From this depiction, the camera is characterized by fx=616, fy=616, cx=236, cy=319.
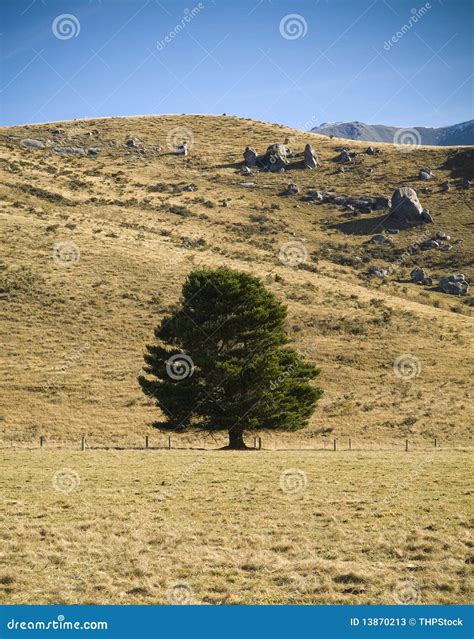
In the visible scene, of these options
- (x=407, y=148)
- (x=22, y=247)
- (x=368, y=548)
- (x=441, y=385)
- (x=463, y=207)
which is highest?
(x=407, y=148)

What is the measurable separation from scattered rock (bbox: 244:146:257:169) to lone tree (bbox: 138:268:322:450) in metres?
111

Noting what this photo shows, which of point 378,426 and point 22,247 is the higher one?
point 22,247

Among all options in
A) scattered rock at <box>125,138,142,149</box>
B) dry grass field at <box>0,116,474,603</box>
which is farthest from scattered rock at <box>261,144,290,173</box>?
scattered rock at <box>125,138,142,149</box>

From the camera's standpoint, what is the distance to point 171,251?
80312 millimetres

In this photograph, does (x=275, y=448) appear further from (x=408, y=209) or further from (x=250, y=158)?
(x=250, y=158)

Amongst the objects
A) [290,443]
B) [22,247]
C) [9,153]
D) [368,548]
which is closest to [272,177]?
[9,153]

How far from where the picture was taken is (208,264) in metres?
75.2

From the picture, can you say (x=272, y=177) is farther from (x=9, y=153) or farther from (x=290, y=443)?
(x=290, y=443)

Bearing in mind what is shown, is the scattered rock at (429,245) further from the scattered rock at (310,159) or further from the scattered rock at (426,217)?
the scattered rock at (310,159)

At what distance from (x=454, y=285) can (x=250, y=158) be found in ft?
229

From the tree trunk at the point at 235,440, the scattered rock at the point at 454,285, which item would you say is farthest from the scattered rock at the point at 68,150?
the tree trunk at the point at 235,440

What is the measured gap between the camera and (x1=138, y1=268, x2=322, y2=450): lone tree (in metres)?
35.6

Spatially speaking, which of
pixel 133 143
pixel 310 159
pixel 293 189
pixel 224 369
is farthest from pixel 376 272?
pixel 133 143

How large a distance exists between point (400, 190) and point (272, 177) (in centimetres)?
3061
